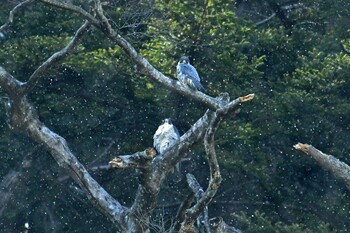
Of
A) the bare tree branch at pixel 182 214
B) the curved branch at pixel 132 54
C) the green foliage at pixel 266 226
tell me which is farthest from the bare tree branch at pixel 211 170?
A: the green foliage at pixel 266 226

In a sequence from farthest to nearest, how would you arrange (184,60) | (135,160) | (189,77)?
(184,60) → (189,77) → (135,160)

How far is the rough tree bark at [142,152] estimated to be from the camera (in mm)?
10758

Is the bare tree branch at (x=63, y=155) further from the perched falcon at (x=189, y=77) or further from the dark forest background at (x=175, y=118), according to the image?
the dark forest background at (x=175, y=118)

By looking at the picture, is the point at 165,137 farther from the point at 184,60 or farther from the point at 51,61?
the point at 51,61

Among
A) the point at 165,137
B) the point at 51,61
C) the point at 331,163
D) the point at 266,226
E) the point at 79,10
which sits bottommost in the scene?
the point at 266,226

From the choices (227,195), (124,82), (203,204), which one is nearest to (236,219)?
(227,195)

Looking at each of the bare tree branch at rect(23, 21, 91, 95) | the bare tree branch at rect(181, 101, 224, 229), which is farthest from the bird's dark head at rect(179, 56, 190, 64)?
the bare tree branch at rect(181, 101, 224, 229)

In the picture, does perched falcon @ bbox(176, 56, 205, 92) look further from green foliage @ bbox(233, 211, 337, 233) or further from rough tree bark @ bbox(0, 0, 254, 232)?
green foliage @ bbox(233, 211, 337, 233)

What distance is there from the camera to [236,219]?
682 inches

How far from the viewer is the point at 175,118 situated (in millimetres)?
→ 16953

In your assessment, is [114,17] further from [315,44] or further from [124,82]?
[315,44]

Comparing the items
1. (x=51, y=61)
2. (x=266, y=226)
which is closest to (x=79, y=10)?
(x=51, y=61)

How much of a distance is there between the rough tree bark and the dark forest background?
10.6ft

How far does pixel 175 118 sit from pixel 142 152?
6042mm
